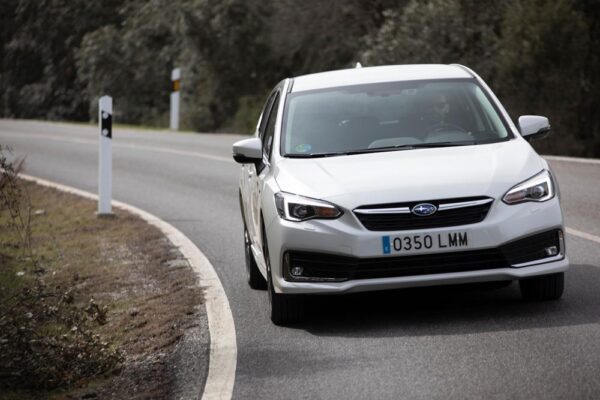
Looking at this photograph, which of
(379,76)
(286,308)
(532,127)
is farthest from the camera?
(379,76)

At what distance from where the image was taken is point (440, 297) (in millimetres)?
8938

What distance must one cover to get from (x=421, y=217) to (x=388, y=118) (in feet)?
5.11

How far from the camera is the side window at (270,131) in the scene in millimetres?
9433

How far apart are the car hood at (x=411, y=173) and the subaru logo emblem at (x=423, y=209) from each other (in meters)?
0.04

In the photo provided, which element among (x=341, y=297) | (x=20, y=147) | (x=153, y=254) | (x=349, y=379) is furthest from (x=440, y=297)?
(x=20, y=147)

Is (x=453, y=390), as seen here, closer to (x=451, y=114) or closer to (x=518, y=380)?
(x=518, y=380)

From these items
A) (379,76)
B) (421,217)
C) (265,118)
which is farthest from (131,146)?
(421,217)

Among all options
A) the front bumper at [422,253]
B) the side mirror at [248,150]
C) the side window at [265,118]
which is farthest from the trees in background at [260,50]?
the front bumper at [422,253]

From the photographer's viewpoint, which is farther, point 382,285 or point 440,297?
point 440,297

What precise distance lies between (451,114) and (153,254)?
4.02 metres

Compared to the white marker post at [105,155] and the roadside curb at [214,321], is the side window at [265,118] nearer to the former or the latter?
the roadside curb at [214,321]

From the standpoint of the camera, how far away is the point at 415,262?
7.89m

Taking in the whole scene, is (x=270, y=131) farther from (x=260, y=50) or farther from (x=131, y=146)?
(x=260, y=50)

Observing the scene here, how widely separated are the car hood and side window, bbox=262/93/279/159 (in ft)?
1.93
